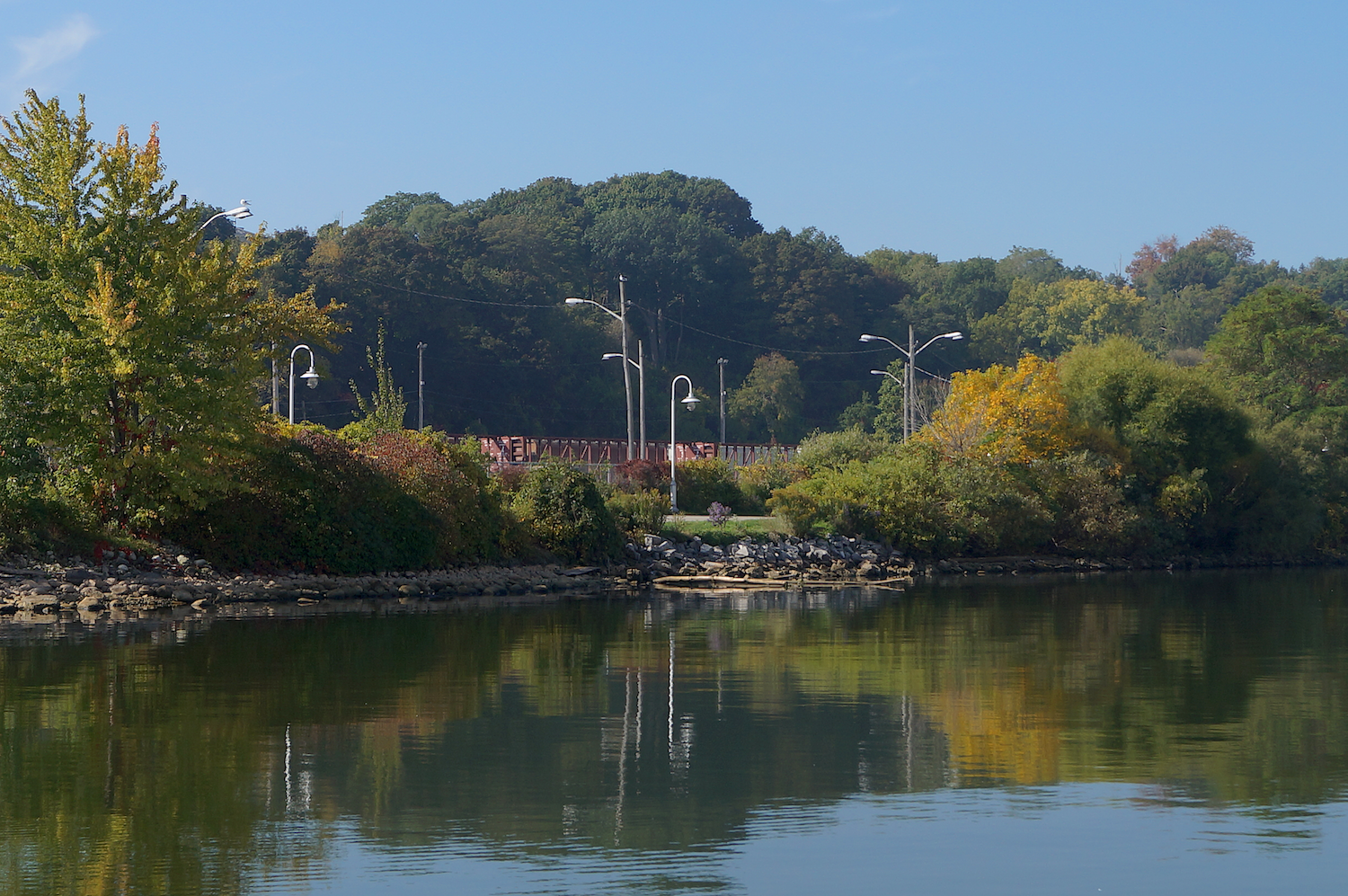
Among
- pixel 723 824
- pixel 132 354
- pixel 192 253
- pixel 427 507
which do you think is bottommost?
pixel 723 824

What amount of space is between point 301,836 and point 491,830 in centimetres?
140

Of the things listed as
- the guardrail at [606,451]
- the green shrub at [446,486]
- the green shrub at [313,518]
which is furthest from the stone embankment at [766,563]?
the guardrail at [606,451]

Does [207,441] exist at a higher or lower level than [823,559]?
higher

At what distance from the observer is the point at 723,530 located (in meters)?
50.2

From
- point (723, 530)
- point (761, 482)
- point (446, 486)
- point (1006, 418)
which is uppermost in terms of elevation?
point (1006, 418)

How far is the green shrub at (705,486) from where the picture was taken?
58.5m

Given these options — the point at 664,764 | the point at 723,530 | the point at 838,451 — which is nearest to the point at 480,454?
the point at 723,530

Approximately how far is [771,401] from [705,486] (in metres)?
58.2

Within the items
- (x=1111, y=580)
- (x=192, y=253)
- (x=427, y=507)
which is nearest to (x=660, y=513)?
(x=427, y=507)

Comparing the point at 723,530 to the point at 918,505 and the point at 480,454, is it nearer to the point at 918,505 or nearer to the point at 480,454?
the point at 918,505

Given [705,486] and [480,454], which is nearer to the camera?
[480,454]

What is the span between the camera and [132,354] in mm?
33719

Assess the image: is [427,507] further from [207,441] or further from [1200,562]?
[1200,562]

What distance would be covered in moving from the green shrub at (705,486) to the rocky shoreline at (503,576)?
→ 26.5 feet
